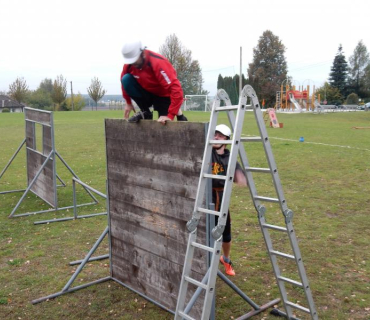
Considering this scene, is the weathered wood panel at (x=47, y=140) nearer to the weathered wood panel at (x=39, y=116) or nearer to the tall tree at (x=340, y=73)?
the weathered wood panel at (x=39, y=116)

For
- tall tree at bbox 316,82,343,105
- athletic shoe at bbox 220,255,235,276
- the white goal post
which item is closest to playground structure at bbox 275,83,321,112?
the white goal post

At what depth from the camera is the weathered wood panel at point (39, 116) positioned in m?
8.30

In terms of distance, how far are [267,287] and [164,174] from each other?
1980 mm

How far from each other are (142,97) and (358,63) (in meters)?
92.8

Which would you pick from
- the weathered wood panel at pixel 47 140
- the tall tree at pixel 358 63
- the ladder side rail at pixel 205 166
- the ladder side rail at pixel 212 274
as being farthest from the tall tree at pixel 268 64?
the ladder side rail at pixel 212 274

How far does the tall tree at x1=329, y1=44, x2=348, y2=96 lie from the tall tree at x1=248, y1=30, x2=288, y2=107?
8762 mm

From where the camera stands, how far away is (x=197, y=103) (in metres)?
55.8

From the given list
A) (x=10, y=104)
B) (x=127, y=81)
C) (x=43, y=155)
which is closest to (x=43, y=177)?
(x=43, y=155)

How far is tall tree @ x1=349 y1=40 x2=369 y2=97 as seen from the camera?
8738 centimetres

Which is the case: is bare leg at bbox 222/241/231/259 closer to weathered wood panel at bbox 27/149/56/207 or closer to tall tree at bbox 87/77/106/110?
weathered wood panel at bbox 27/149/56/207

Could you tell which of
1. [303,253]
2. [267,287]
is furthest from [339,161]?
[267,287]

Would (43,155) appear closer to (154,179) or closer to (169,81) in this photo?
(154,179)

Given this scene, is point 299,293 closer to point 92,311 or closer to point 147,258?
point 147,258

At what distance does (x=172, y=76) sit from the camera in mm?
4578
